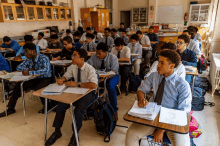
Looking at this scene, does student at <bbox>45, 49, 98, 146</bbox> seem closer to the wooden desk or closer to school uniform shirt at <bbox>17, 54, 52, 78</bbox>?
school uniform shirt at <bbox>17, 54, 52, 78</bbox>

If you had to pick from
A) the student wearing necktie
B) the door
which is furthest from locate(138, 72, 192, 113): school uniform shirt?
the door

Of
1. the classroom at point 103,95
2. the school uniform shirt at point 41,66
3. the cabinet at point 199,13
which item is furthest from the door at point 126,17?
the school uniform shirt at point 41,66

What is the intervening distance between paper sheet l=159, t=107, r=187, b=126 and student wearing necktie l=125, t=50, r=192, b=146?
154 mm

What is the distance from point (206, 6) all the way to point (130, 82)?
961 cm

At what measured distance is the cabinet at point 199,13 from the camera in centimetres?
1030

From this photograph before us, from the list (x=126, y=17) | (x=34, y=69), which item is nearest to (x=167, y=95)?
(x=34, y=69)

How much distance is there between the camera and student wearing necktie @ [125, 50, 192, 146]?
5.10 feet

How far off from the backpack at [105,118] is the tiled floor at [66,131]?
5.0 inches

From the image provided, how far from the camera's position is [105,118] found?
2.28 m

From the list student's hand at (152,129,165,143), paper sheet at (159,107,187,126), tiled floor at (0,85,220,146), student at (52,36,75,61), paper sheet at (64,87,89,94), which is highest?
student at (52,36,75,61)

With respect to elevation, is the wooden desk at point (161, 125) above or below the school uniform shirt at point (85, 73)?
below

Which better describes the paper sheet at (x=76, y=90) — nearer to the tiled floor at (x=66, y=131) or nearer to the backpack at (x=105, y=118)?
the backpack at (x=105, y=118)

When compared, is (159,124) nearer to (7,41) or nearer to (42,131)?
(42,131)

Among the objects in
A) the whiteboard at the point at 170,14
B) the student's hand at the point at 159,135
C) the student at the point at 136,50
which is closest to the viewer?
the student's hand at the point at 159,135
